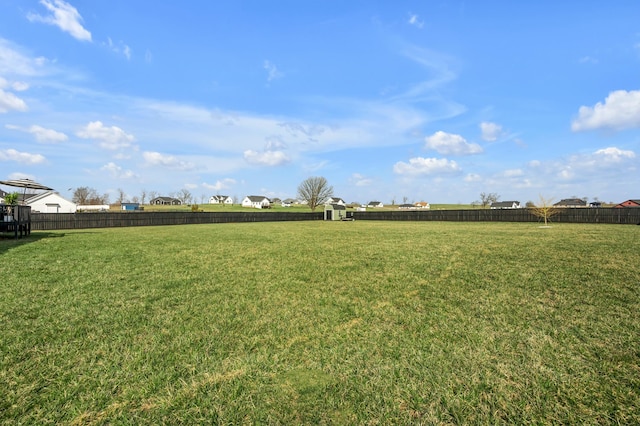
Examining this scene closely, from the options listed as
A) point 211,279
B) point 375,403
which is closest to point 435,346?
point 375,403

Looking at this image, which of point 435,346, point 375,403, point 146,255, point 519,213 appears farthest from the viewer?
point 519,213

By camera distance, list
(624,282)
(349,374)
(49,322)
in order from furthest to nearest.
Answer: (624,282)
(49,322)
(349,374)

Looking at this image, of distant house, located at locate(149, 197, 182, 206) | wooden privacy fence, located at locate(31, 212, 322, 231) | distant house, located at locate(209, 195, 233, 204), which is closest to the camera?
wooden privacy fence, located at locate(31, 212, 322, 231)

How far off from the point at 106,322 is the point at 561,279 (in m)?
6.59

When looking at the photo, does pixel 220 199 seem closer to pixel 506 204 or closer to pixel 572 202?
pixel 506 204

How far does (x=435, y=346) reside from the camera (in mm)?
2918

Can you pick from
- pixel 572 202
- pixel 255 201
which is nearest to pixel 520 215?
pixel 572 202

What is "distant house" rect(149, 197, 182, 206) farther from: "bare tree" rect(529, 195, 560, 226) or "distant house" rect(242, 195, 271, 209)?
"bare tree" rect(529, 195, 560, 226)

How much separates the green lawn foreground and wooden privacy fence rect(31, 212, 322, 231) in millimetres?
18857

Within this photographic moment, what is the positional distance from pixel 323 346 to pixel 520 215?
29.7 meters

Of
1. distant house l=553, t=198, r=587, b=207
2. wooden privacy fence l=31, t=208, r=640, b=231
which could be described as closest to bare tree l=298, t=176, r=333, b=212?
wooden privacy fence l=31, t=208, r=640, b=231

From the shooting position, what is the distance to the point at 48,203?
33.0 metres

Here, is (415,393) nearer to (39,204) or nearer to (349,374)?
(349,374)

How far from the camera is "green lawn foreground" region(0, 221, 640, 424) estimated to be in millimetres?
2039
